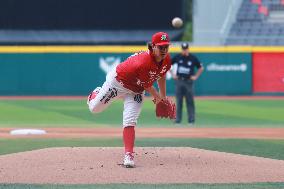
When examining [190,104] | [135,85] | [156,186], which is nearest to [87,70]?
[190,104]

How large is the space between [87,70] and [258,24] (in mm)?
8336

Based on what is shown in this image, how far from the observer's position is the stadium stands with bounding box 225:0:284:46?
27891mm

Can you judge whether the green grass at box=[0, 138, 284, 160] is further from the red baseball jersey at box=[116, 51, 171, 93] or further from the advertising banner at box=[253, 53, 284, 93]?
the advertising banner at box=[253, 53, 284, 93]

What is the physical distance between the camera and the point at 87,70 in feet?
77.7

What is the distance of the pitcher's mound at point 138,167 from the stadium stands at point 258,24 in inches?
734

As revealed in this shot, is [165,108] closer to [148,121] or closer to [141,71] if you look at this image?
[141,71]

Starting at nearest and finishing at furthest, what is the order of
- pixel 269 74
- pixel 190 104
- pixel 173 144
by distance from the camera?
pixel 173 144 → pixel 190 104 → pixel 269 74

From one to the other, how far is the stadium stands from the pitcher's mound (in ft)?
61.2

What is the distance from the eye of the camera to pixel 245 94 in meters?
23.5

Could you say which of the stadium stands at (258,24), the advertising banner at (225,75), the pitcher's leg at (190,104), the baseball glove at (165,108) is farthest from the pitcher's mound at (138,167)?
the stadium stands at (258,24)

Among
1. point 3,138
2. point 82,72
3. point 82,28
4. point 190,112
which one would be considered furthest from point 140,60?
point 82,28

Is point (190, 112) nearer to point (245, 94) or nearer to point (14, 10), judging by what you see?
point (245, 94)

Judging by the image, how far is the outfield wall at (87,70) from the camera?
23391 mm

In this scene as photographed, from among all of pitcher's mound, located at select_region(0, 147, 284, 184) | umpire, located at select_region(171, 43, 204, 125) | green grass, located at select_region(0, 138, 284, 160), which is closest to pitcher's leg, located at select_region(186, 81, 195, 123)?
umpire, located at select_region(171, 43, 204, 125)
